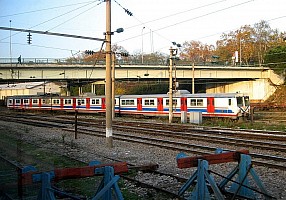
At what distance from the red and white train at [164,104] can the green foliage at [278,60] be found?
94.9 feet

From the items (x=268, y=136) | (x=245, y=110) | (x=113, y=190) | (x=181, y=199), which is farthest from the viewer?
(x=245, y=110)

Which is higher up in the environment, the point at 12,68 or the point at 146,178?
the point at 12,68

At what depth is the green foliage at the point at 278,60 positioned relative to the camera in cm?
5847

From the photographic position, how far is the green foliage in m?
58.5

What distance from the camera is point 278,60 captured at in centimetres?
5884

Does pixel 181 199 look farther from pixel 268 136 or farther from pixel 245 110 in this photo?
pixel 245 110

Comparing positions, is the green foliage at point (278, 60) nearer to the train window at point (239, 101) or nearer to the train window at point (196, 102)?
the train window at point (239, 101)

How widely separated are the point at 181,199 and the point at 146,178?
2.51m

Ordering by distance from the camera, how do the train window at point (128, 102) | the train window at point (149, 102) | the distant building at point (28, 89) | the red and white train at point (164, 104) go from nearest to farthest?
the red and white train at point (164, 104) < the train window at point (149, 102) < the train window at point (128, 102) < the distant building at point (28, 89)

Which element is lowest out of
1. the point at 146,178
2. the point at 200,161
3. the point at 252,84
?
the point at 146,178

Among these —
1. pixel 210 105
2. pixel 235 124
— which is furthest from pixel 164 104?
pixel 235 124

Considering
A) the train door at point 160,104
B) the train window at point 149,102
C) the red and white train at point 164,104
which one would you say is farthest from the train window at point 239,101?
the train window at point 149,102

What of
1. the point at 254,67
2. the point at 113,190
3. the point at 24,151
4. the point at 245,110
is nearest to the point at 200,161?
the point at 113,190

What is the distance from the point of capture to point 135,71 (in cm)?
5234
